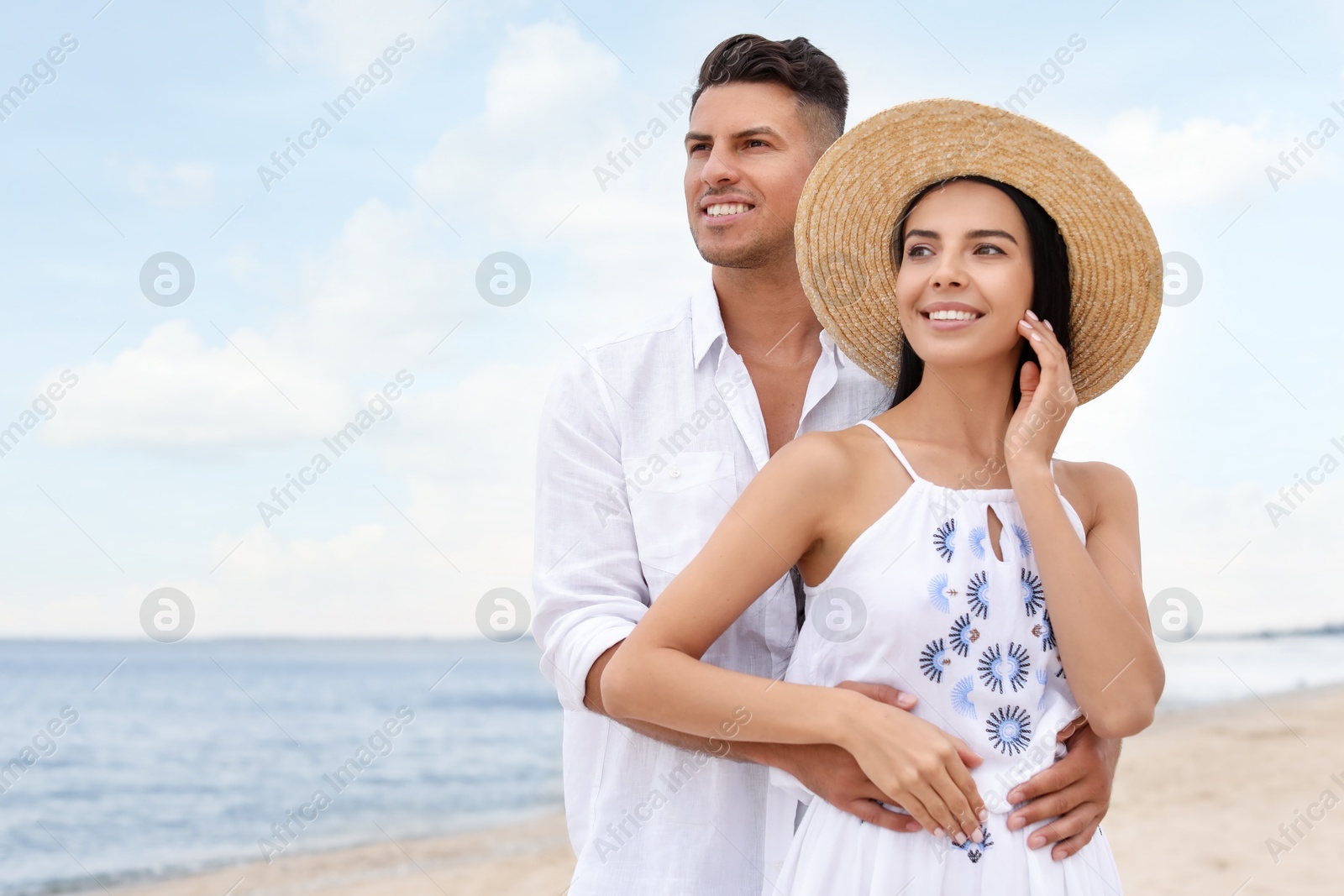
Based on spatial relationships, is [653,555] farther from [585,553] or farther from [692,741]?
A: [692,741]

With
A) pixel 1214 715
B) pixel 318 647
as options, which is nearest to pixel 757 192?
pixel 1214 715

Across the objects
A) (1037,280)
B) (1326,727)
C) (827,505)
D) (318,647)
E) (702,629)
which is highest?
(1326,727)

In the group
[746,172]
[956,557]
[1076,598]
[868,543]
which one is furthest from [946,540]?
[746,172]

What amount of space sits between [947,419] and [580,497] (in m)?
0.92

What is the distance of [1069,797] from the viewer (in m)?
2.14

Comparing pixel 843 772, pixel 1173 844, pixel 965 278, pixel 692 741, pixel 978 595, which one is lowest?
pixel 692 741

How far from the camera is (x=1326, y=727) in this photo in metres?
14.4

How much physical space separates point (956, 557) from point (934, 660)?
208 millimetres

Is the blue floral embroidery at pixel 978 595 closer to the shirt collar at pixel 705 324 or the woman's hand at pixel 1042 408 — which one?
the woman's hand at pixel 1042 408

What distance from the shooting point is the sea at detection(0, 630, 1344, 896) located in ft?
44.8

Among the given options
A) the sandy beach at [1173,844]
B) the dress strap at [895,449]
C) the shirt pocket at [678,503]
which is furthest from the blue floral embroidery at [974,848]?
the sandy beach at [1173,844]

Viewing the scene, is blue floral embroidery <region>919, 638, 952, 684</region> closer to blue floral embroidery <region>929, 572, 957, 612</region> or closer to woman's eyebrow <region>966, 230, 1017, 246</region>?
blue floral embroidery <region>929, 572, 957, 612</region>

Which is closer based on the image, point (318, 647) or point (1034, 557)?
point (1034, 557)

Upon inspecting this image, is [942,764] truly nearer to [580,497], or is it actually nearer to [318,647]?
[580,497]
